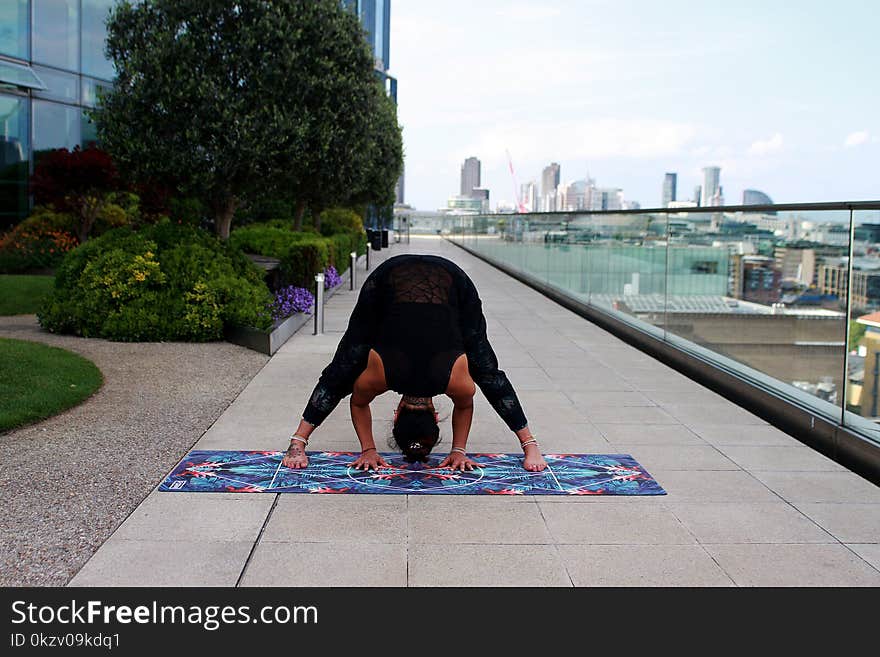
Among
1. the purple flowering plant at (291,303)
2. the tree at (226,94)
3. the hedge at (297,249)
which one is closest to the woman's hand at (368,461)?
the purple flowering plant at (291,303)

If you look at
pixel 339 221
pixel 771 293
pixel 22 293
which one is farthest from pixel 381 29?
pixel 771 293

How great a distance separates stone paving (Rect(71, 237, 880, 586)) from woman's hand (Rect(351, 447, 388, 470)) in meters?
0.50

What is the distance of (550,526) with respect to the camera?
5059 millimetres

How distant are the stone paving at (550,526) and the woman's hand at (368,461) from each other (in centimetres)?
50

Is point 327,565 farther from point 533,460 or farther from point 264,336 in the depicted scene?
point 264,336

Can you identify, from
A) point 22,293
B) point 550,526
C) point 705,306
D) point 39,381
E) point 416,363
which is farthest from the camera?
point 22,293

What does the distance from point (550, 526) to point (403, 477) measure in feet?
3.75

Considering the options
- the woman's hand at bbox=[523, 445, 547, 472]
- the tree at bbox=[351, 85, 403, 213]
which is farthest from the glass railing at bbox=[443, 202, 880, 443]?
the tree at bbox=[351, 85, 403, 213]

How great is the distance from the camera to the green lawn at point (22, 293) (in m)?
13.4

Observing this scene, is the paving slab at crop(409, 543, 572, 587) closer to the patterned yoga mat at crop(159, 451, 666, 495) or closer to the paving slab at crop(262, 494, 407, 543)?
the paving slab at crop(262, 494, 407, 543)
